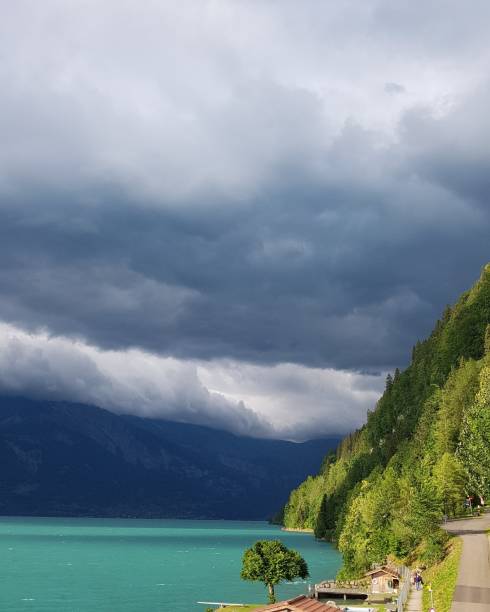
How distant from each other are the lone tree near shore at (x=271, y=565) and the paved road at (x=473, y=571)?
2523 cm

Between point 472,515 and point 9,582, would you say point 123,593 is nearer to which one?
point 9,582

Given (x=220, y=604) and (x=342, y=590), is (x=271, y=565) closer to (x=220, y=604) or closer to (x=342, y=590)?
(x=220, y=604)

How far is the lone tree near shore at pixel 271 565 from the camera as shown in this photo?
117875 mm

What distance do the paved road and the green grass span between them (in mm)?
753

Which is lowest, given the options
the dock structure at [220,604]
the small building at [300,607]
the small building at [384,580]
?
the dock structure at [220,604]

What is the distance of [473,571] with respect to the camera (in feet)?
324

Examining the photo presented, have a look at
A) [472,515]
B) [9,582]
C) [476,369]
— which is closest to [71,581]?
[9,582]

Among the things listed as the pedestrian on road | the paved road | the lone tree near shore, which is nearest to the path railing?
the pedestrian on road

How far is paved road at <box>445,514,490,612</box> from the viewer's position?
82875mm

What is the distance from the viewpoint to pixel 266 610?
7425cm

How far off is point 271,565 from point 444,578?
27945 mm

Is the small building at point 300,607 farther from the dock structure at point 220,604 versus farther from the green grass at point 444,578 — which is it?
the dock structure at point 220,604

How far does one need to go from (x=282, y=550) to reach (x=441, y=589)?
31.0 meters

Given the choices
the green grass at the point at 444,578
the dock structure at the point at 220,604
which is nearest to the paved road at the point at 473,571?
the green grass at the point at 444,578
